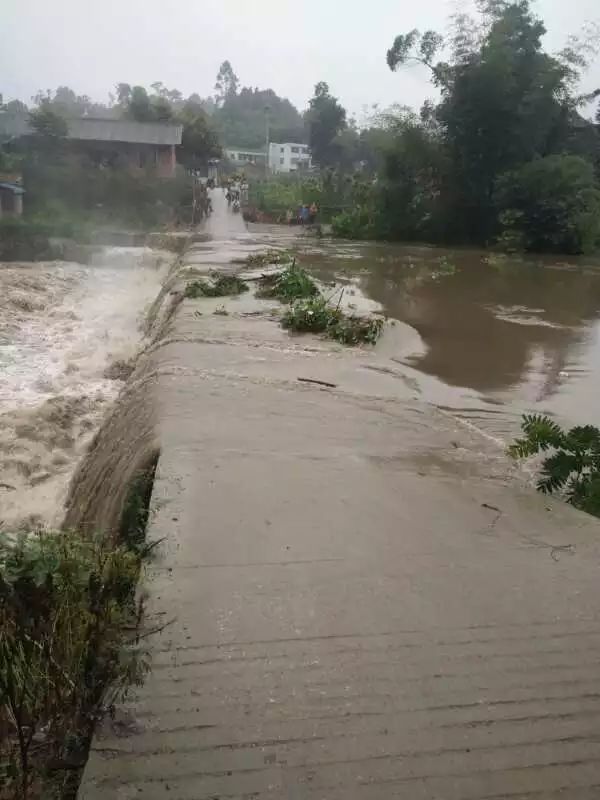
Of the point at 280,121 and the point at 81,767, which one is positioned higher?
the point at 280,121

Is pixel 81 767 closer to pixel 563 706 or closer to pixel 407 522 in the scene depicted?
pixel 563 706

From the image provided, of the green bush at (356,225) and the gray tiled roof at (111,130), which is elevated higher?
the gray tiled roof at (111,130)

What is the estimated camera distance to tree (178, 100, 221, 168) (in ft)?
116

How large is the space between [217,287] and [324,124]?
3835 centimetres

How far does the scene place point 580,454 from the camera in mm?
4566

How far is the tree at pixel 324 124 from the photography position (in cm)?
4488

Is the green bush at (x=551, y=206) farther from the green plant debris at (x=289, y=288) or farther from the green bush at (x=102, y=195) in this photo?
the green bush at (x=102, y=195)

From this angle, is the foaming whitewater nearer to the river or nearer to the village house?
the river

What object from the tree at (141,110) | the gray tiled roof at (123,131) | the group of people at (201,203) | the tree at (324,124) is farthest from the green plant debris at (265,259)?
the tree at (324,124)

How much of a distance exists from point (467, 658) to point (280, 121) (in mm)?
90996

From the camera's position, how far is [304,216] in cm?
2573

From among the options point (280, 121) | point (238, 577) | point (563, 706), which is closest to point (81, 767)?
point (238, 577)

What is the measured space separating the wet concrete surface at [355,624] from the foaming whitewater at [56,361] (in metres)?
1.83

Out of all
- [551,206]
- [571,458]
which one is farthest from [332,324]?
[551,206]
